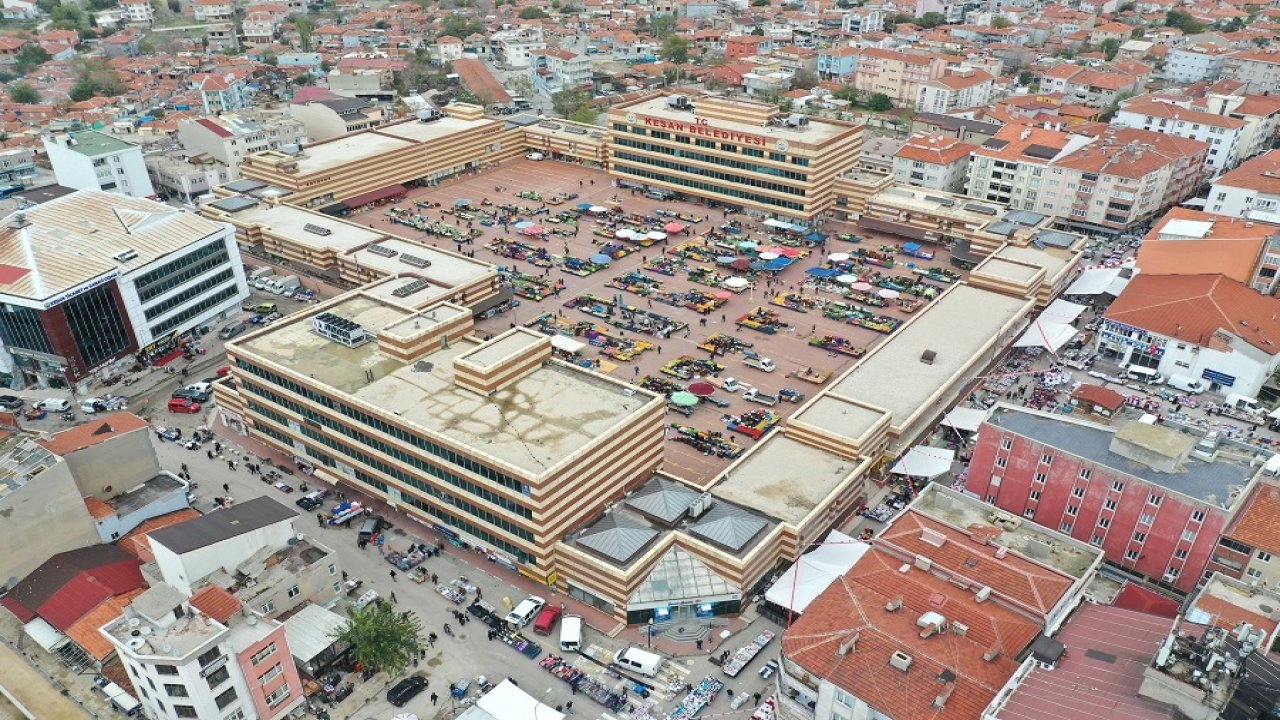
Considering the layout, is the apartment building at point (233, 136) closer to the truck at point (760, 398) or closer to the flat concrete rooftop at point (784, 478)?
the truck at point (760, 398)

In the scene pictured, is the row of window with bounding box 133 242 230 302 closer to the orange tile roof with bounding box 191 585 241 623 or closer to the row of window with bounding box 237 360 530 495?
the row of window with bounding box 237 360 530 495

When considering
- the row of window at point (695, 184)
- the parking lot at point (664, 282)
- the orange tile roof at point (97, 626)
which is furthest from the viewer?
the row of window at point (695, 184)

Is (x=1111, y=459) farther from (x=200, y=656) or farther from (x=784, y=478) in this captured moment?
(x=200, y=656)

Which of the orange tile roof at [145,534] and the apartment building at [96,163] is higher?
the apartment building at [96,163]

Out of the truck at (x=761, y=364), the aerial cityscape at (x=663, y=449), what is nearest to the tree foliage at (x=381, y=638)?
the aerial cityscape at (x=663, y=449)

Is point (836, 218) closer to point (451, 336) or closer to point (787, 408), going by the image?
point (787, 408)

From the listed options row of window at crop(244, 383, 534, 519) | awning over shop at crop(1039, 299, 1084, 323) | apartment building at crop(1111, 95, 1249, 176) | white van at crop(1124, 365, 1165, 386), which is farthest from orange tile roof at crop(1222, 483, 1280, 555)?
apartment building at crop(1111, 95, 1249, 176)

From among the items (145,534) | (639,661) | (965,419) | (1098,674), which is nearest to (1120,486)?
(965,419)

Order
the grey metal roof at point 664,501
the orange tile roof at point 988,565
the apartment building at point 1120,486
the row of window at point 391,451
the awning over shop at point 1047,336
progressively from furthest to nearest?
1. the awning over shop at point 1047,336
2. the grey metal roof at point 664,501
3. the row of window at point 391,451
4. the apartment building at point 1120,486
5. the orange tile roof at point 988,565
